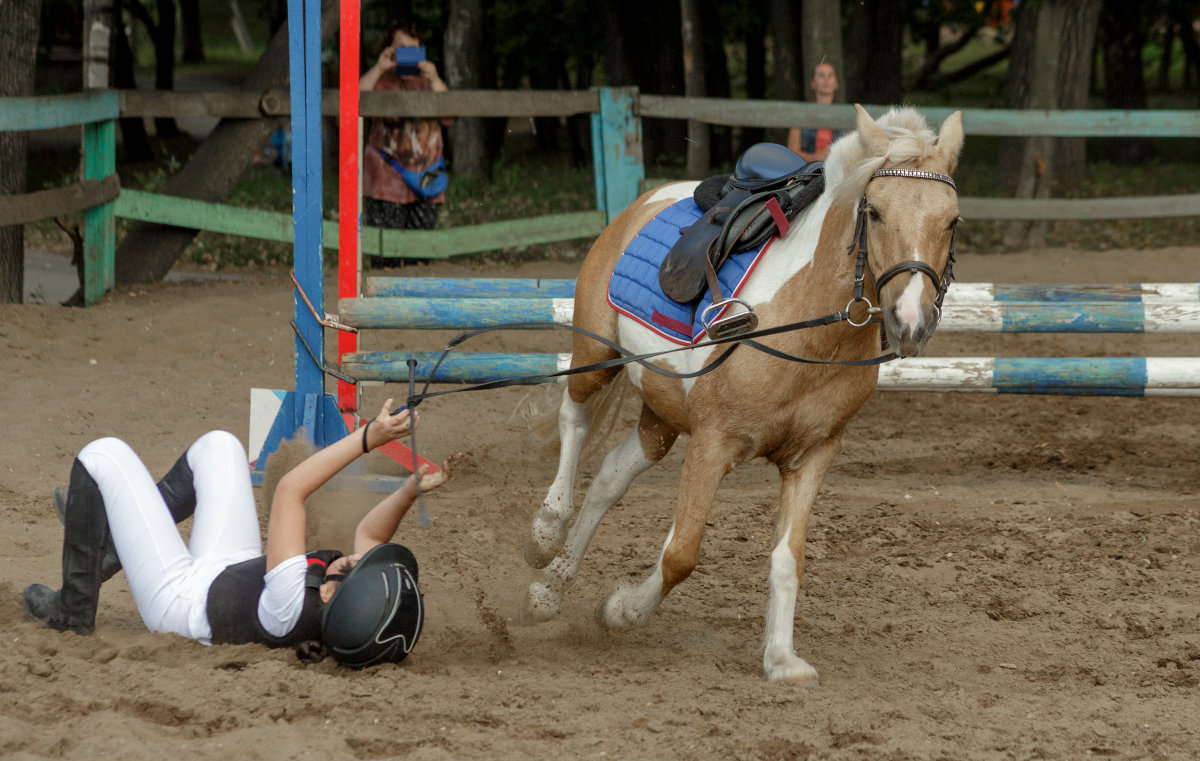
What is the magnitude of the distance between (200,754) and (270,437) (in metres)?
2.83

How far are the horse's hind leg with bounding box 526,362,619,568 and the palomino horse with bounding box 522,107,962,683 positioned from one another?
233 millimetres

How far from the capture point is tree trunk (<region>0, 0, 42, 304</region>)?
8.40 metres

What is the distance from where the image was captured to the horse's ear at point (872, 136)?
3488 millimetres

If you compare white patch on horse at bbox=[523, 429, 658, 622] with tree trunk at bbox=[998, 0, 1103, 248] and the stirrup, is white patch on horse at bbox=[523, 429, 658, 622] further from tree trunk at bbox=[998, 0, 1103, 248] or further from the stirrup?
tree trunk at bbox=[998, 0, 1103, 248]

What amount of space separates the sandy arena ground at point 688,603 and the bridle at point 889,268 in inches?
48.7

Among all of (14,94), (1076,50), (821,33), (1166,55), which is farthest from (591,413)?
(1166,55)

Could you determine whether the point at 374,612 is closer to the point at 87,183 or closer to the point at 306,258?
the point at 306,258

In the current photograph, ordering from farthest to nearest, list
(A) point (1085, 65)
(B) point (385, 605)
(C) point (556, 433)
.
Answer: (A) point (1085, 65)
(C) point (556, 433)
(B) point (385, 605)

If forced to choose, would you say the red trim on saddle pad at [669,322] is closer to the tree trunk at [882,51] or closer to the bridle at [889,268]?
the bridle at [889,268]

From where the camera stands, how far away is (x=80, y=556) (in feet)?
12.0

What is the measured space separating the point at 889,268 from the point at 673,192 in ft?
5.75

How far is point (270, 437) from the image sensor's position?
565 cm

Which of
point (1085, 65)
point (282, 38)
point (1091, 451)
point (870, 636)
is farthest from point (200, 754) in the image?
point (1085, 65)

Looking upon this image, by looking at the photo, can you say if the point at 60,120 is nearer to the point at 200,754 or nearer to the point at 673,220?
the point at 673,220
